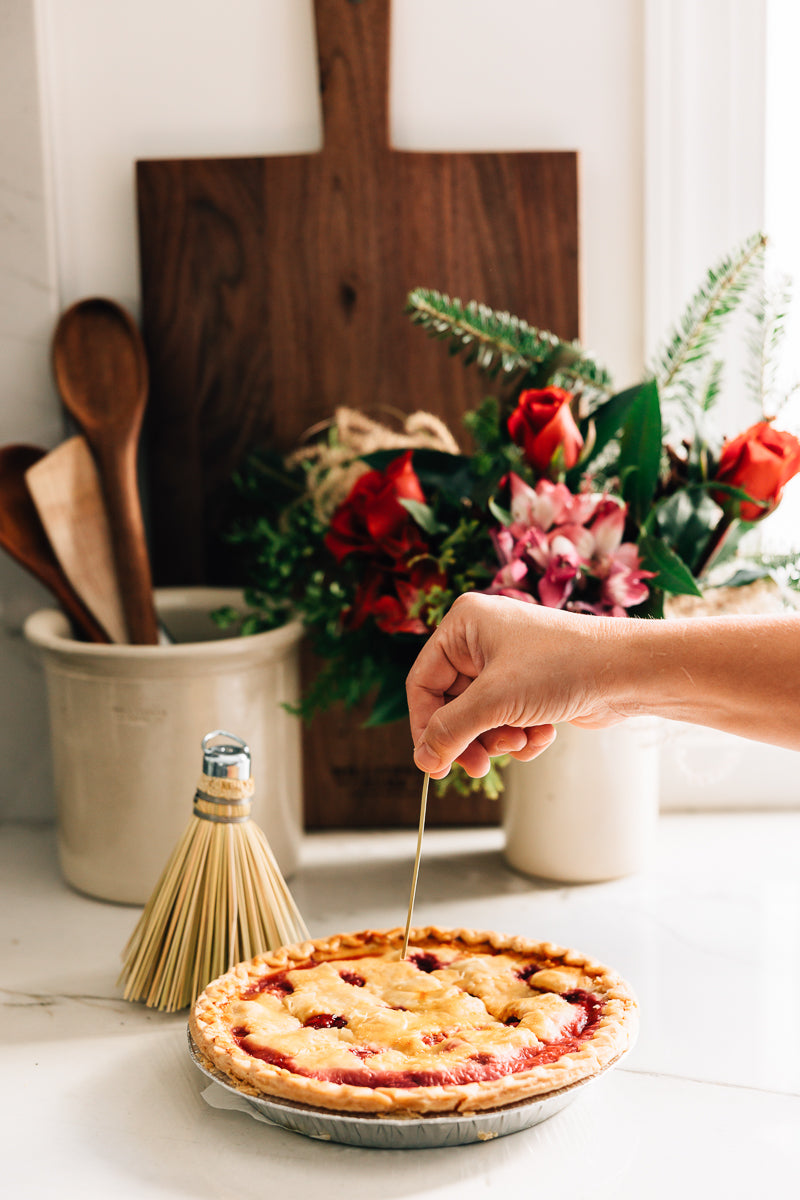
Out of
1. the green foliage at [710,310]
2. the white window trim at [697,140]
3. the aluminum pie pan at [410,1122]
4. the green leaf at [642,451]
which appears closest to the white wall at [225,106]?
the white window trim at [697,140]

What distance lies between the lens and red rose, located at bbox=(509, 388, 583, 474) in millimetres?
881

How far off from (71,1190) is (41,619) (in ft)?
1.79

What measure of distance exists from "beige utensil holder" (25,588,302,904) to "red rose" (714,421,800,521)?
410 mm

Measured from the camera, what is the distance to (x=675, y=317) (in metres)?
1.18

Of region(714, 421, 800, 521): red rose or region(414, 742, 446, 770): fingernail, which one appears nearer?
region(414, 742, 446, 770): fingernail

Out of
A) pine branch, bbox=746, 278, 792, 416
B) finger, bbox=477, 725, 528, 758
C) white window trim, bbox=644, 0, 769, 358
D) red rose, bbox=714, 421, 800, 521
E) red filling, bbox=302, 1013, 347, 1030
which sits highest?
white window trim, bbox=644, 0, 769, 358

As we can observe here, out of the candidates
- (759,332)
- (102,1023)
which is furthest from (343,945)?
(759,332)

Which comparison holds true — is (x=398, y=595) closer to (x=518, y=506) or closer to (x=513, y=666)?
(x=518, y=506)

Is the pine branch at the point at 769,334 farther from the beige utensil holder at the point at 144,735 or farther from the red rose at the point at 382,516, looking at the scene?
the beige utensil holder at the point at 144,735

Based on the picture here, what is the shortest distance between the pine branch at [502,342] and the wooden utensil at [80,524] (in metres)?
0.36

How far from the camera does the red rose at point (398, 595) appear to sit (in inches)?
35.8

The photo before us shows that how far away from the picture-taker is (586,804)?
3.32 ft

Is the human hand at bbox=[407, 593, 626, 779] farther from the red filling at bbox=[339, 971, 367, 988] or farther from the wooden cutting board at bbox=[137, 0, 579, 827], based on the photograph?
the wooden cutting board at bbox=[137, 0, 579, 827]

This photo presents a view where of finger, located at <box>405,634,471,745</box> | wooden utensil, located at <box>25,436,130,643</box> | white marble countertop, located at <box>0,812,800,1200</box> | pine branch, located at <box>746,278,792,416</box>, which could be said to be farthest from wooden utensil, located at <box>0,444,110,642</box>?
pine branch, located at <box>746,278,792,416</box>
